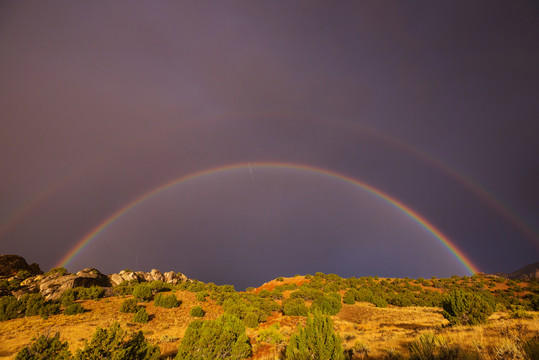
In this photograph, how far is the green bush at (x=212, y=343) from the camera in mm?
8505

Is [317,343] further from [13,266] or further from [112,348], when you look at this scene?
[13,266]

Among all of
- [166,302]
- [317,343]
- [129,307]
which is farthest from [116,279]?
[317,343]

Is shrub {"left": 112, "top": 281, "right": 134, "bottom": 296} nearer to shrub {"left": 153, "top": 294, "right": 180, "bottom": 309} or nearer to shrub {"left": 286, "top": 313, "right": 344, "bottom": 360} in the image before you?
shrub {"left": 153, "top": 294, "right": 180, "bottom": 309}

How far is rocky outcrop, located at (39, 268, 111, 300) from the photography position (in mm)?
23906

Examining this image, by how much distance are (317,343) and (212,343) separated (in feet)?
14.9

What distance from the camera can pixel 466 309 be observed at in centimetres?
1335

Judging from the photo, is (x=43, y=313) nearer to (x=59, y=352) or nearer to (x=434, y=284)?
(x=59, y=352)

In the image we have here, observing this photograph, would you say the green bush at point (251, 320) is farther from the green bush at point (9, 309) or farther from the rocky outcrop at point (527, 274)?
the rocky outcrop at point (527, 274)

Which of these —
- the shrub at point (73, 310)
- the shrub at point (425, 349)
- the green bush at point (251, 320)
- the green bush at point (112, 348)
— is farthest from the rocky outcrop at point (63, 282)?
the shrub at point (425, 349)

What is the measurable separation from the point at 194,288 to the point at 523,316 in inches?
1495

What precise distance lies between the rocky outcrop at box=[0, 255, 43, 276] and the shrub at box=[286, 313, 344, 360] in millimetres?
47976

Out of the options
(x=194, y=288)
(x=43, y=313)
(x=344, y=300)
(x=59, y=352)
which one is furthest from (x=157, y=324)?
(x=344, y=300)

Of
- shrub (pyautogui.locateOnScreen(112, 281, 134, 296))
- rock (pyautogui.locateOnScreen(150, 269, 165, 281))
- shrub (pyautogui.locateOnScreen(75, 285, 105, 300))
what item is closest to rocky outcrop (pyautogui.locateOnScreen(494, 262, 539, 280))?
rock (pyautogui.locateOnScreen(150, 269, 165, 281))

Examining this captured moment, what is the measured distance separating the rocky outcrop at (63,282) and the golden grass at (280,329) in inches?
226
